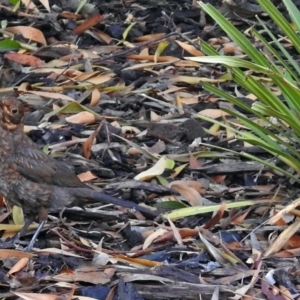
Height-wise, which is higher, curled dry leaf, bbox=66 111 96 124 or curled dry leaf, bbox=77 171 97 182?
curled dry leaf, bbox=77 171 97 182

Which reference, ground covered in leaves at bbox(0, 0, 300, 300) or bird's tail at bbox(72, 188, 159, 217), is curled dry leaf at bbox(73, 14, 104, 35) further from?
bird's tail at bbox(72, 188, 159, 217)

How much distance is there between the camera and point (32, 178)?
17.9 ft

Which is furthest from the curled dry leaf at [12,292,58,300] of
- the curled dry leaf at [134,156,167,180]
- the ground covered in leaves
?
the curled dry leaf at [134,156,167,180]

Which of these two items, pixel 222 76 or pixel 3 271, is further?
pixel 222 76

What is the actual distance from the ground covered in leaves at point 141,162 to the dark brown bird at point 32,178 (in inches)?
4.9

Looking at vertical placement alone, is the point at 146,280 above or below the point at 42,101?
above

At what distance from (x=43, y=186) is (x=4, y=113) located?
1.62 feet

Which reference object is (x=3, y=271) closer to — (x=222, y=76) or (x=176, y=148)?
(x=176, y=148)

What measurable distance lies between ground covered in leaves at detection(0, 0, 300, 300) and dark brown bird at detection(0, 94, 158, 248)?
0.12m

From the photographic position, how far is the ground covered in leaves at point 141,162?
4602 mm

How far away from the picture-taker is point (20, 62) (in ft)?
23.5

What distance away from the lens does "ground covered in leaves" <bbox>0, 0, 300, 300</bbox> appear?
460 cm

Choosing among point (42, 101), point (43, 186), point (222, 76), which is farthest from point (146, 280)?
point (222, 76)

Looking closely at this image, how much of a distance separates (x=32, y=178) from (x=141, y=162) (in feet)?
2.85
